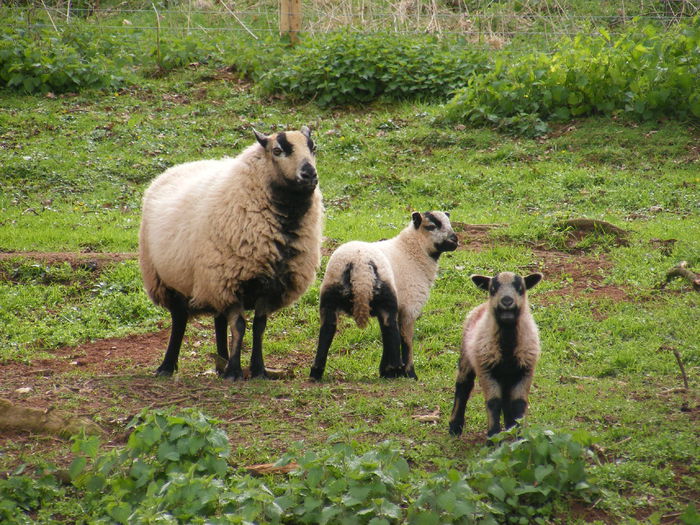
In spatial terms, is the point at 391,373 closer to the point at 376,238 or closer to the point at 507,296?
the point at 507,296

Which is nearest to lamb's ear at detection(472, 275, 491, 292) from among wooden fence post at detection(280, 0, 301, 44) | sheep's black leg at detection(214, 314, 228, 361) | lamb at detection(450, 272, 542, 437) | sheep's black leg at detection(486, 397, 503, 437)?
lamb at detection(450, 272, 542, 437)

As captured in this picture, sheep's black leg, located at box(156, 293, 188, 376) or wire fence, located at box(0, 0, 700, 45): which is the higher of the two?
wire fence, located at box(0, 0, 700, 45)

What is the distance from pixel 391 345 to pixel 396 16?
11.4m

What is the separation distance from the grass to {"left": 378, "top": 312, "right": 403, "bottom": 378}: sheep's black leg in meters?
0.30

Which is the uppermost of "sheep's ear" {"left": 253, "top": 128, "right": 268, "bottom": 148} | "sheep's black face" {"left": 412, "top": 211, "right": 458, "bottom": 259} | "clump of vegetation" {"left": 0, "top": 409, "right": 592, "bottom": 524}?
"sheep's ear" {"left": 253, "top": 128, "right": 268, "bottom": 148}

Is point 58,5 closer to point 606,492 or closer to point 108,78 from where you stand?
point 108,78

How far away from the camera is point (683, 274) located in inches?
362

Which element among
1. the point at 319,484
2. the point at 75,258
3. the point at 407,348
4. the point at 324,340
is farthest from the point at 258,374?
the point at 75,258

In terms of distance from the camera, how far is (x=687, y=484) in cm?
475

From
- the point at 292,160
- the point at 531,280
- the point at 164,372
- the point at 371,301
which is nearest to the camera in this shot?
the point at 531,280

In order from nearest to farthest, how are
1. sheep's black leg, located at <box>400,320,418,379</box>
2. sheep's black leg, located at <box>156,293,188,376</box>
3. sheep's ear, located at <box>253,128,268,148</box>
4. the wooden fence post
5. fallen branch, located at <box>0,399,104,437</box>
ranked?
1. fallen branch, located at <box>0,399,104,437</box>
2. sheep's ear, located at <box>253,128,268,148</box>
3. sheep's black leg, located at <box>400,320,418,379</box>
4. sheep's black leg, located at <box>156,293,188,376</box>
5. the wooden fence post

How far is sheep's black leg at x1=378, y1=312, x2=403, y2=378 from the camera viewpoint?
296 inches

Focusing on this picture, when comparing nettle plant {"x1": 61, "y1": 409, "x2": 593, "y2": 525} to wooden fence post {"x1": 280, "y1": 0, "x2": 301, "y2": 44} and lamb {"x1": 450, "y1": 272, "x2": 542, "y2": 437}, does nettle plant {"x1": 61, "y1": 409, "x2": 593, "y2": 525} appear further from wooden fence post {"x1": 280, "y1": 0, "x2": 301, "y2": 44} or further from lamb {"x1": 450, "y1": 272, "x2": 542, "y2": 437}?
wooden fence post {"x1": 280, "y1": 0, "x2": 301, "y2": 44}

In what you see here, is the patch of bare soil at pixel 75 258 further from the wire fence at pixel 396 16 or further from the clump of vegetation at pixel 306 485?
the wire fence at pixel 396 16
